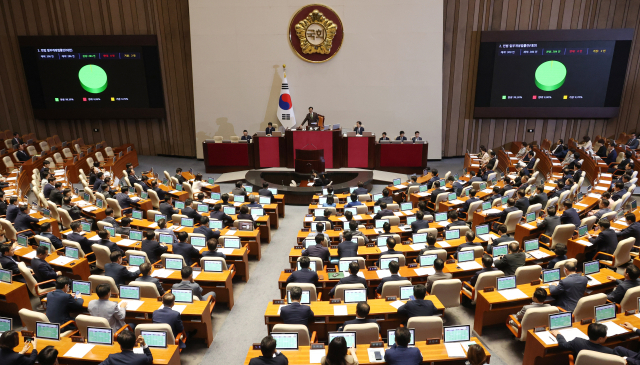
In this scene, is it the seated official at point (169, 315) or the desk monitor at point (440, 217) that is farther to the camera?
the desk monitor at point (440, 217)

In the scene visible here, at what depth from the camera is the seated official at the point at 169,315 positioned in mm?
5141

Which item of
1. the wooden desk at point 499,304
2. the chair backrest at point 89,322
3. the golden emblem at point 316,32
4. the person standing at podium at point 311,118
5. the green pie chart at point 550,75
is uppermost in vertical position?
the golden emblem at point 316,32

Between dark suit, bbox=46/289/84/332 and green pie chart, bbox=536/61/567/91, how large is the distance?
54.9ft

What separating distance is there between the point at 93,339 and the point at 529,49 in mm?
16788

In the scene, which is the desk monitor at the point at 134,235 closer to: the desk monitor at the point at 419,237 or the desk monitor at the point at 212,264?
the desk monitor at the point at 212,264

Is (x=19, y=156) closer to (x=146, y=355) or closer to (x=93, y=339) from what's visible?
(x=93, y=339)

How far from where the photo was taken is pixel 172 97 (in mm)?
17734

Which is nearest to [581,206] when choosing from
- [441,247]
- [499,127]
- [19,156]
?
[441,247]

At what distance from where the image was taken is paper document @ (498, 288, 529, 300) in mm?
5637

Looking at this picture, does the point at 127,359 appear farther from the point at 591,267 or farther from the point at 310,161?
the point at 310,161

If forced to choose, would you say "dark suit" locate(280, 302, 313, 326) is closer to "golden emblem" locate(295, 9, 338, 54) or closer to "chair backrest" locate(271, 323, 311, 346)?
"chair backrest" locate(271, 323, 311, 346)

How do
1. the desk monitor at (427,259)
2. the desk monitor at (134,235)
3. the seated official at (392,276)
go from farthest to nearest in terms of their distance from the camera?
the desk monitor at (134,235) < the desk monitor at (427,259) < the seated official at (392,276)

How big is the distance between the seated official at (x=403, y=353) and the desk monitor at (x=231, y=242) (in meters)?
4.10

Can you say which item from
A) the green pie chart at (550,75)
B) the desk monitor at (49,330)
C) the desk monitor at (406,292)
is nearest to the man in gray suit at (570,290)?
the desk monitor at (406,292)
